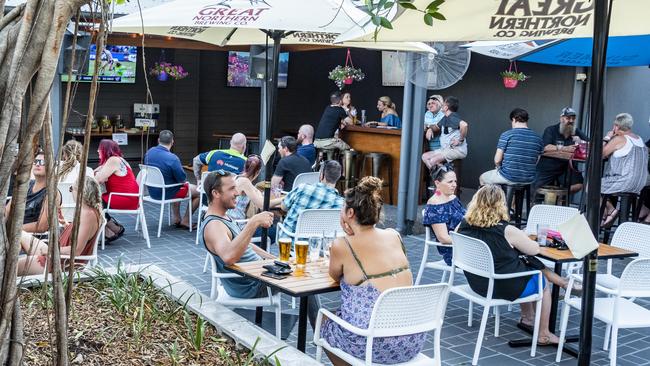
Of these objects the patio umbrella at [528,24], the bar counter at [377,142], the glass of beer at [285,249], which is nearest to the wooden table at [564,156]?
the bar counter at [377,142]

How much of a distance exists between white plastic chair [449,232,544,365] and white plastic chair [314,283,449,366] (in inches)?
47.6

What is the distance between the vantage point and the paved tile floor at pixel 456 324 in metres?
5.32

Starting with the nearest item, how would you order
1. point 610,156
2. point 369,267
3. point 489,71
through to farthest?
point 369,267 < point 610,156 < point 489,71

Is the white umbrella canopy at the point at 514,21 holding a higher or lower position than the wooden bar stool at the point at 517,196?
higher

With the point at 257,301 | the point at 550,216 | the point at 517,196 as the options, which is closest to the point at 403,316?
the point at 257,301

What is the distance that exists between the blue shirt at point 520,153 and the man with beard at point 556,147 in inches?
22.8

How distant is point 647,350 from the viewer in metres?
5.61

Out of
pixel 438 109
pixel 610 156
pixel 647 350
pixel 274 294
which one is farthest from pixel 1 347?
pixel 438 109

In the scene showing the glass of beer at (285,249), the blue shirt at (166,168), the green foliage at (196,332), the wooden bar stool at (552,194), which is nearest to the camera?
the green foliage at (196,332)

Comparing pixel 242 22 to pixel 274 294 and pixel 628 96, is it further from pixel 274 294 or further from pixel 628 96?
pixel 628 96

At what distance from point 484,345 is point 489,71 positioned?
28.9 ft

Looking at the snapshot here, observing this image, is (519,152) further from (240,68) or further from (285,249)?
(240,68)

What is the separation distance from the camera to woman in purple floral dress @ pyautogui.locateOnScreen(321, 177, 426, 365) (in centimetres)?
403

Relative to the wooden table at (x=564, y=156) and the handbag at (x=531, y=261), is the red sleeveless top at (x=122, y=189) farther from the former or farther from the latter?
the wooden table at (x=564, y=156)
